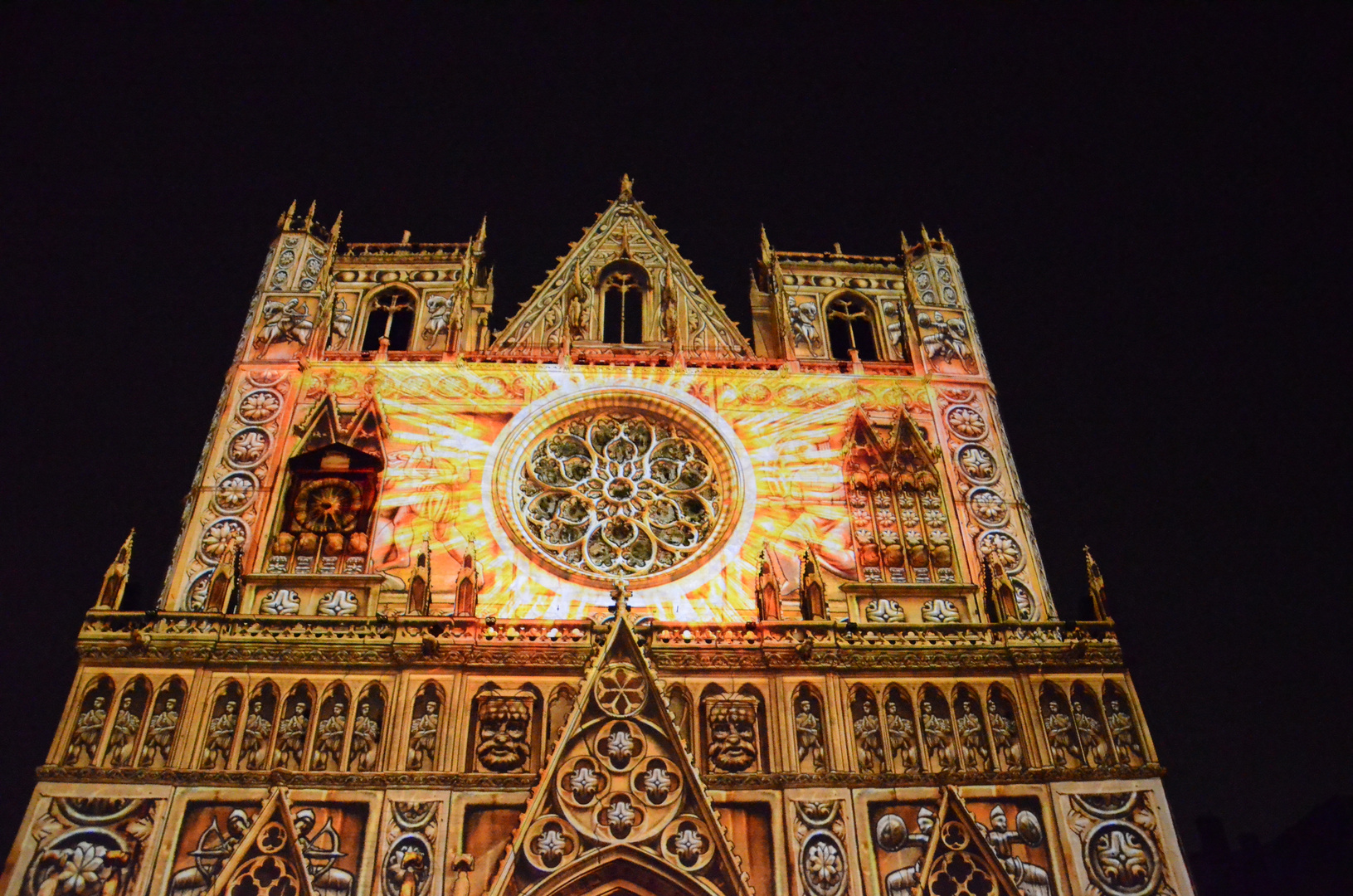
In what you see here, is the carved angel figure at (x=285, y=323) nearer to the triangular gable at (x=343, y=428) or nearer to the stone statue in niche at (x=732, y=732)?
the triangular gable at (x=343, y=428)

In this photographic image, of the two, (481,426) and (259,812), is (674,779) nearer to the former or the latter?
(259,812)

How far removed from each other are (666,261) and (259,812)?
43.2ft

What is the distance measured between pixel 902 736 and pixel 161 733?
9.70 meters

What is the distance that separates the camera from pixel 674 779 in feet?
45.4

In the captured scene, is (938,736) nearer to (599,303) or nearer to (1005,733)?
(1005,733)

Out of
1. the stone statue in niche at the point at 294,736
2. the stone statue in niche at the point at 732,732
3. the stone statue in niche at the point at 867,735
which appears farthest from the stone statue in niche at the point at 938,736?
the stone statue in niche at the point at 294,736

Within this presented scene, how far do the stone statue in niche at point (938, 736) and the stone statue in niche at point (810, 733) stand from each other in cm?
142

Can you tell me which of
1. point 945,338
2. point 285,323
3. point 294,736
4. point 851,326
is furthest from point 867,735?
point 285,323

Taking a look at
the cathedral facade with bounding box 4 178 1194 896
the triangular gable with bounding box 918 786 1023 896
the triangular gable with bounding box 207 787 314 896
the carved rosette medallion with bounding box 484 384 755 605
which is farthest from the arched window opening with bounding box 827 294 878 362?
the triangular gable with bounding box 207 787 314 896

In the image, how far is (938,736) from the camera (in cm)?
1459

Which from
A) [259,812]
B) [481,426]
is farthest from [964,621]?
[259,812]

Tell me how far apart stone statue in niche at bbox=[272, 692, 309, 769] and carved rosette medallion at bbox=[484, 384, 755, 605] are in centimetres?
397

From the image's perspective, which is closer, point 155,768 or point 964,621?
point 155,768

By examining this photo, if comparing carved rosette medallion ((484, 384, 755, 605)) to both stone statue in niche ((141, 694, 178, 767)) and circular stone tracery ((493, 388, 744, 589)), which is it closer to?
circular stone tracery ((493, 388, 744, 589))
